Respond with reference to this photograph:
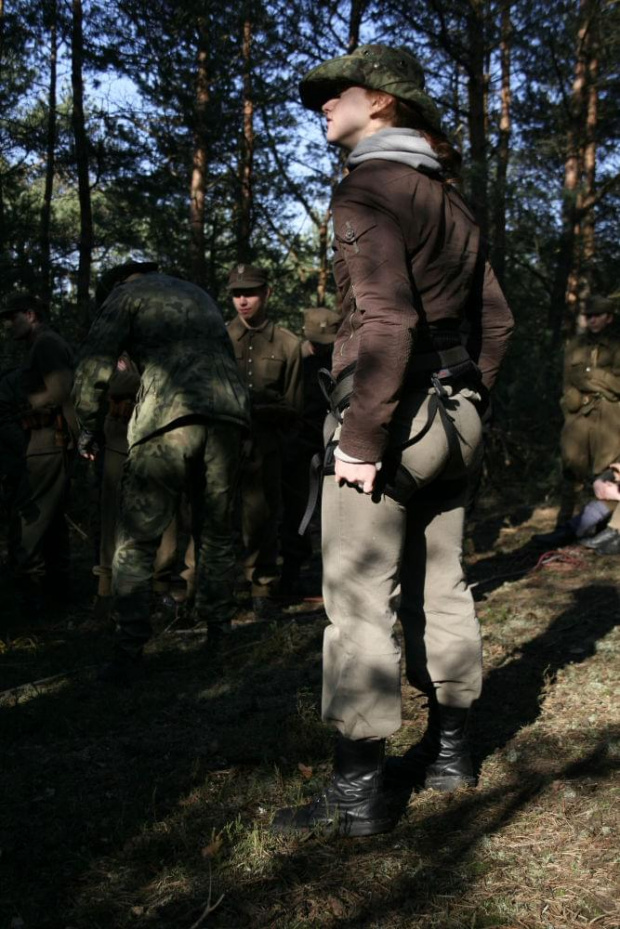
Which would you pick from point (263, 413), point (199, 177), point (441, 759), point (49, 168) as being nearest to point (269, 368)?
point (263, 413)

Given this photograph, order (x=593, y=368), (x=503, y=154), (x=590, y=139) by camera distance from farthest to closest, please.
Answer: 1. (x=590, y=139)
2. (x=503, y=154)
3. (x=593, y=368)

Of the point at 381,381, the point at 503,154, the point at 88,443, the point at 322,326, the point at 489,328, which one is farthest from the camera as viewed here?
the point at 503,154

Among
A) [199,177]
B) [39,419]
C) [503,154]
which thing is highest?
[503,154]

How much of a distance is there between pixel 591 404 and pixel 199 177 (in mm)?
7218

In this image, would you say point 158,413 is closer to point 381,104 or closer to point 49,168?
point 381,104

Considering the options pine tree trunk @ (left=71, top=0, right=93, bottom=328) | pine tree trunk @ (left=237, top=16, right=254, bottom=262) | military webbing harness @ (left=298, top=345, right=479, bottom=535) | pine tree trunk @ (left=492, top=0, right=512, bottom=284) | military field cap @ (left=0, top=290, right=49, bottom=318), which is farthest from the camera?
pine tree trunk @ (left=237, top=16, right=254, bottom=262)

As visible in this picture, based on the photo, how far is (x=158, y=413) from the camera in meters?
4.75

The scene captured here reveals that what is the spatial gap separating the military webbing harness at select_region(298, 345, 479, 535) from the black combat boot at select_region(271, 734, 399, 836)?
28.2 inches

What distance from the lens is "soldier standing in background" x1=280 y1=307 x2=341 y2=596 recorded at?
7.45m

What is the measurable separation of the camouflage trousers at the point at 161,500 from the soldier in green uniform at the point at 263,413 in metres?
1.82

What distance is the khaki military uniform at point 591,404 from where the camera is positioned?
8.66 metres

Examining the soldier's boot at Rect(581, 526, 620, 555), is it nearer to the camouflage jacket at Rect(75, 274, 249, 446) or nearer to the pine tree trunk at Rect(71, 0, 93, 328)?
the camouflage jacket at Rect(75, 274, 249, 446)

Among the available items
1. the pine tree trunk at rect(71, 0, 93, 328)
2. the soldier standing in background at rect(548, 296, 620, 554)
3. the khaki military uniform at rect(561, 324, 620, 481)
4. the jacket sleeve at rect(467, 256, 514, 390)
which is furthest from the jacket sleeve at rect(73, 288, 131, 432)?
the pine tree trunk at rect(71, 0, 93, 328)

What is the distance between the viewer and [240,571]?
27.2 ft
